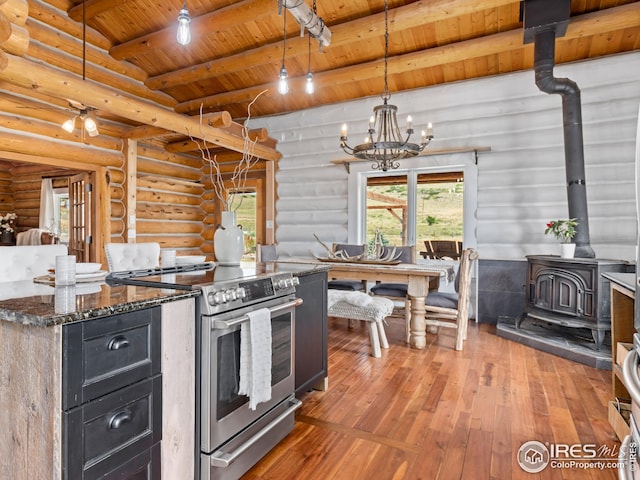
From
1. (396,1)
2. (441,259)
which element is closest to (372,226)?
(441,259)

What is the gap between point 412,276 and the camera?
351cm

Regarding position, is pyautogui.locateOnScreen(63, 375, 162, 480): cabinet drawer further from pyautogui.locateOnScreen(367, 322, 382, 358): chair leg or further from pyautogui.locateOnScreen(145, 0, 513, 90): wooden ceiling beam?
pyautogui.locateOnScreen(145, 0, 513, 90): wooden ceiling beam

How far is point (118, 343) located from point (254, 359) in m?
0.62

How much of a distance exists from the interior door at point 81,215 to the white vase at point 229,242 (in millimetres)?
3668

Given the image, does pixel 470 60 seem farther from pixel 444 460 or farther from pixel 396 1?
pixel 444 460

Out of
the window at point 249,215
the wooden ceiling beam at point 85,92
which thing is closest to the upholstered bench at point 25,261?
the wooden ceiling beam at point 85,92

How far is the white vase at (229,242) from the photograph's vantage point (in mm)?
2451

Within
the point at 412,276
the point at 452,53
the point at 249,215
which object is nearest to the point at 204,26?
the point at 452,53

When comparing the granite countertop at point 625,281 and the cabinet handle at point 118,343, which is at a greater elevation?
the granite countertop at point 625,281

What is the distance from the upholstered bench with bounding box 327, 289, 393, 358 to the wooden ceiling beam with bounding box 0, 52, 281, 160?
6.35ft

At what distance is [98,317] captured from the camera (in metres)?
1.18

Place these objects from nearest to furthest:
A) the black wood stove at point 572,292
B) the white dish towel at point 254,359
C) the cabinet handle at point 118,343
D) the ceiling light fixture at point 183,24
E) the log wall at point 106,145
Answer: the cabinet handle at point 118,343
the white dish towel at point 254,359
the ceiling light fixture at point 183,24
the black wood stove at point 572,292
the log wall at point 106,145

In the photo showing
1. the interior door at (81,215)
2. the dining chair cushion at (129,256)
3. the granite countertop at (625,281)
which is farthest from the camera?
the interior door at (81,215)

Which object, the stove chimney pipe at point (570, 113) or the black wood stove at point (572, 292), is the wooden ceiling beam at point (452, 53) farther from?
the black wood stove at point (572, 292)
